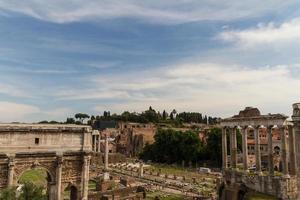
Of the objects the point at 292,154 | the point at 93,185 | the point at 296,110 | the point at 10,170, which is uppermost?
the point at 296,110

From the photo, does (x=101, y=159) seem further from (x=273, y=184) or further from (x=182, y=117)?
(x=182, y=117)

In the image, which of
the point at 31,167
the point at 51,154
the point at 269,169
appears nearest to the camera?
the point at 31,167

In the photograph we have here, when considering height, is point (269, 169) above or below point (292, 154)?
below

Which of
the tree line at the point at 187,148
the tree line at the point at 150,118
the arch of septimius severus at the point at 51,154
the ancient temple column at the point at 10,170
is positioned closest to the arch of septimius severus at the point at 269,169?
the arch of septimius severus at the point at 51,154

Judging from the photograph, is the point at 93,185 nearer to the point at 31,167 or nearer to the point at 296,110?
the point at 31,167

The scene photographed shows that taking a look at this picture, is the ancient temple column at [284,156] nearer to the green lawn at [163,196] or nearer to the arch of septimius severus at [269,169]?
the arch of septimius severus at [269,169]

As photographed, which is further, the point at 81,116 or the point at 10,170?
the point at 81,116

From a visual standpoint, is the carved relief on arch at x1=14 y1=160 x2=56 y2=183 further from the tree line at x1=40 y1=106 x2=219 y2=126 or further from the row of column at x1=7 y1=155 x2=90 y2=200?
the tree line at x1=40 y1=106 x2=219 y2=126

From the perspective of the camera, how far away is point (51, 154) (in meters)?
24.2

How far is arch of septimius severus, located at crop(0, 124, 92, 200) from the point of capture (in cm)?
2247

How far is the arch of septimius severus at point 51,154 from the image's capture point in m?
22.5

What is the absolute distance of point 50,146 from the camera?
24.3 meters

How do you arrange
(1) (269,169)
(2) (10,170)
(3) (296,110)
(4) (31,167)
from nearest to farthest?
(3) (296,110) → (2) (10,170) → (4) (31,167) → (1) (269,169)

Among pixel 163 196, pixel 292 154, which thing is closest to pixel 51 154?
pixel 163 196
